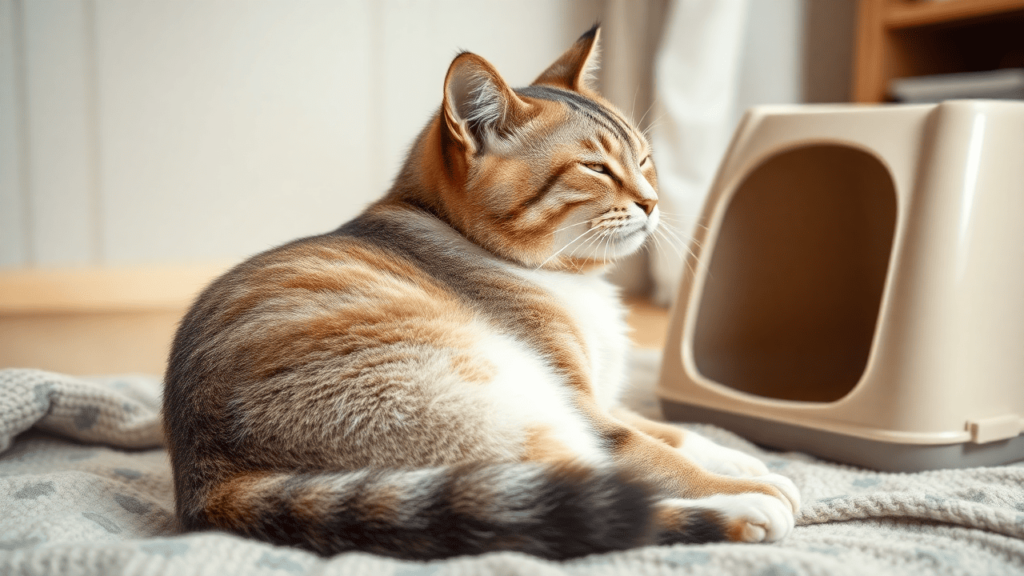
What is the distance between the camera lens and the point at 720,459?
1076 mm

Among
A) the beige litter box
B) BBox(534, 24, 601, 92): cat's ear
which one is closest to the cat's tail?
the beige litter box

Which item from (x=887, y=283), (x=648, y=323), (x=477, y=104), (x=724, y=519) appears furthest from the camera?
(x=648, y=323)

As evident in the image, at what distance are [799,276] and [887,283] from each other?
51 centimetres

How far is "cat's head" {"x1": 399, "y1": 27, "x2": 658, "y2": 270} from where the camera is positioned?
3.39 feet

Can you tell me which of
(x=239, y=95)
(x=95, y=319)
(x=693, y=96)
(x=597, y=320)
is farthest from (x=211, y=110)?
(x=597, y=320)

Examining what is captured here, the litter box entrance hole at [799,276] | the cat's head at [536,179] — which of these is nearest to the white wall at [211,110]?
the litter box entrance hole at [799,276]

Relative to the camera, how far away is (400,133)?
2676mm

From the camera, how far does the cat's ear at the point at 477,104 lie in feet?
3.17

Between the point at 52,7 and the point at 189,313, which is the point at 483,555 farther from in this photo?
the point at 52,7

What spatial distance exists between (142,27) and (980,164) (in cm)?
223

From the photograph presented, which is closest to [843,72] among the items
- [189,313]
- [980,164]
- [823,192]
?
[823,192]

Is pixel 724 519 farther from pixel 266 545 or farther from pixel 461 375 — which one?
pixel 266 545

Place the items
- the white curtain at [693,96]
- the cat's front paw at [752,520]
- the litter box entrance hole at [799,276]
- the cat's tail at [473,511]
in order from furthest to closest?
the white curtain at [693,96] → the litter box entrance hole at [799,276] → the cat's front paw at [752,520] → the cat's tail at [473,511]

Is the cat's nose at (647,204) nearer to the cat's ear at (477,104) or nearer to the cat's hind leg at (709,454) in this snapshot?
the cat's ear at (477,104)
